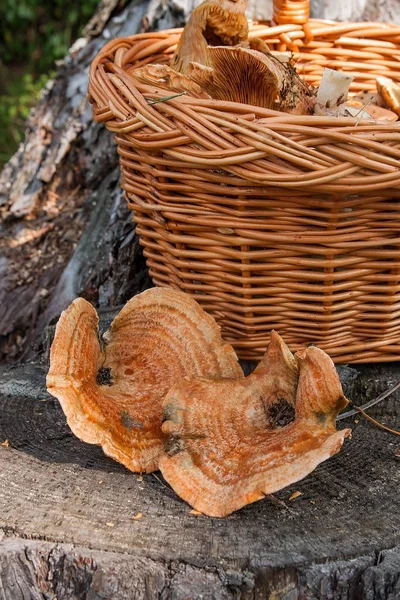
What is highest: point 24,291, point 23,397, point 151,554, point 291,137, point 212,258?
point 291,137

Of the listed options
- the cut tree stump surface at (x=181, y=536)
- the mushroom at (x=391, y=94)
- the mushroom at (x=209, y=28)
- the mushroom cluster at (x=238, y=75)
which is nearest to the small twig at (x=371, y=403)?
the cut tree stump surface at (x=181, y=536)

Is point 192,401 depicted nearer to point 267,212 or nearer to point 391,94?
point 267,212

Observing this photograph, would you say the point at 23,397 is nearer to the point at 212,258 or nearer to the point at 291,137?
the point at 212,258

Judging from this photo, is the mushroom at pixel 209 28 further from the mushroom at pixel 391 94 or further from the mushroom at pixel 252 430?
the mushroom at pixel 252 430

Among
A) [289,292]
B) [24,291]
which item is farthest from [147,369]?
[24,291]

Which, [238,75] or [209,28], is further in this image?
[209,28]

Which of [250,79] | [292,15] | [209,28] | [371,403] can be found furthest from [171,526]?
[292,15]
